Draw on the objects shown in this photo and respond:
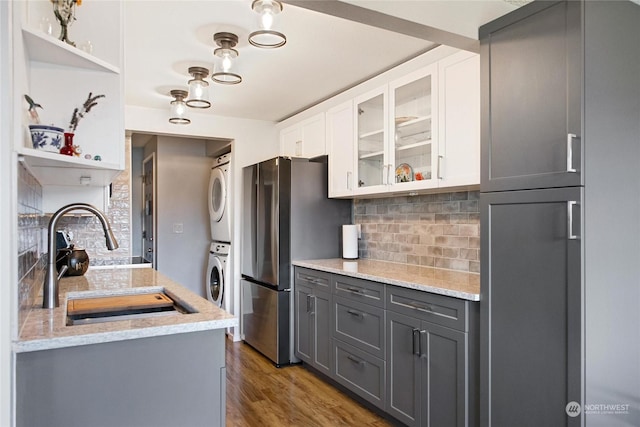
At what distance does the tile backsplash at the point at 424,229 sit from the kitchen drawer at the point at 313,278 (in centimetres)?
58

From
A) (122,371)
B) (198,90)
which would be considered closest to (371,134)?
(198,90)

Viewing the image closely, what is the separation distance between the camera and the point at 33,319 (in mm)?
1532

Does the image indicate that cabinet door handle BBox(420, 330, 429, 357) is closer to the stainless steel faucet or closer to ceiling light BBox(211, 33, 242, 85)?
the stainless steel faucet

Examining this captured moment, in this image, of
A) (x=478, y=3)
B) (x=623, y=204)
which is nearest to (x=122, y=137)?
(x=478, y=3)

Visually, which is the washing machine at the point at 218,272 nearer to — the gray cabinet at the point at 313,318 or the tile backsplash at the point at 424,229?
the gray cabinet at the point at 313,318

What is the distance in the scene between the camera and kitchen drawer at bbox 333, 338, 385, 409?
275 centimetres

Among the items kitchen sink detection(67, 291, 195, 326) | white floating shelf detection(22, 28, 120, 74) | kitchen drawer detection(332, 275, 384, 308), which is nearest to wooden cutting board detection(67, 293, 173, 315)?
kitchen sink detection(67, 291, 195, 326)

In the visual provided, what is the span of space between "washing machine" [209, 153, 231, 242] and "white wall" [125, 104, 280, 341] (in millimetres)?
91

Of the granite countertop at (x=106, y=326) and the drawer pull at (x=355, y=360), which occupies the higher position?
the granite countertop at (x=106, y=326)

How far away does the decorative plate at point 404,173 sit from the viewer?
2912 mm

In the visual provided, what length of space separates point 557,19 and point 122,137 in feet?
5.83

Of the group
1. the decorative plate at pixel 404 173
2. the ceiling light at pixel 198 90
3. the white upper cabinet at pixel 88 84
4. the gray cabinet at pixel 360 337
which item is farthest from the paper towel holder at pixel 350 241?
the white upper cabinet at pixel 88 84

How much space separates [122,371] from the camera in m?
1.42

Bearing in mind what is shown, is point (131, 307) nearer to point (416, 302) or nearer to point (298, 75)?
point (416, 302)
